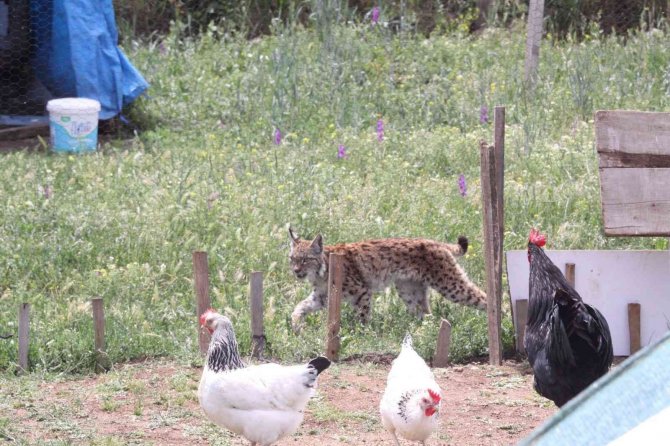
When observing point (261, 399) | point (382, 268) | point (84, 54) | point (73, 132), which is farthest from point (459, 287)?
point (84, 54)

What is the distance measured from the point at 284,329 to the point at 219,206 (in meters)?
2.00

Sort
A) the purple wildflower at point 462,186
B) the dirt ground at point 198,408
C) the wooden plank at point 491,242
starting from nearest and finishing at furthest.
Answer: the dirt ground at point 198,408 → the wooden plank at point 491,242 → the purple wildflower at point 462,186

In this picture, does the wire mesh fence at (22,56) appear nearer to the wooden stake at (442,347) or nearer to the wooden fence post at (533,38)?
the wooden fence post at (533,38)

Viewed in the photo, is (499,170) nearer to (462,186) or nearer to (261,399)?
(462,186)

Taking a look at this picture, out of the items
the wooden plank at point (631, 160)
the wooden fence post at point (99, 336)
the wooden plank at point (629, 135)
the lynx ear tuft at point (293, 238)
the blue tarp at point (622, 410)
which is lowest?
the wooden fence post at point (99, 336)

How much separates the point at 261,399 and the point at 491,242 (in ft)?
7.68

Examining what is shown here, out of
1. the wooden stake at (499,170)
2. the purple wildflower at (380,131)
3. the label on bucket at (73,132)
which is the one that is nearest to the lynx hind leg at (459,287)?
the wooden stake at (499,170)

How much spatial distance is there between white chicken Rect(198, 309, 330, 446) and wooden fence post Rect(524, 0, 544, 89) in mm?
7290

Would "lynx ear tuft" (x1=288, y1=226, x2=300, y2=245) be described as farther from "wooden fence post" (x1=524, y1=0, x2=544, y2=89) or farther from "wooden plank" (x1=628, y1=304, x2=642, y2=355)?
"wooden fence post" (x1=524, y1=0, x2=544, y2=89)

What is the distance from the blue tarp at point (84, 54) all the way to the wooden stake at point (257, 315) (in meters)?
5.54

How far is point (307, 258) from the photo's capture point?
25.9 feet

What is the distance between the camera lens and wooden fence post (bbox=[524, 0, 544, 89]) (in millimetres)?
11375

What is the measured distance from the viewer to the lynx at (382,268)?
7.88 metres

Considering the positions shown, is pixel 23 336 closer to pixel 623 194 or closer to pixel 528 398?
pixel 528 398
